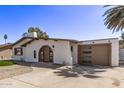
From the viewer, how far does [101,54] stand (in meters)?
16.3

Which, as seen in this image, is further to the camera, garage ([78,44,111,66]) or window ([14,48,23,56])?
window ([14,48,23,56])

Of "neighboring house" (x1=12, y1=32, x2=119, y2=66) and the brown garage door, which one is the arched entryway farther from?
the brown garage door

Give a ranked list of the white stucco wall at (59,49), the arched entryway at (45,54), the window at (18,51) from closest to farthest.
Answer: the white stucco wall at (59,49), the arched entryway at (45,54), the window at (18,51)

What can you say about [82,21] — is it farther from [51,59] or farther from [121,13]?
[51,59]

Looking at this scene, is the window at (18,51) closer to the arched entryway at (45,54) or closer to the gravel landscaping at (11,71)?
the arched entryway at (45,54)

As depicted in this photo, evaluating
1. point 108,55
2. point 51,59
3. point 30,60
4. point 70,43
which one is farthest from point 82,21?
point 30,60

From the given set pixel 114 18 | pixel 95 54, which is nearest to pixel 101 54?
pixel 95 54

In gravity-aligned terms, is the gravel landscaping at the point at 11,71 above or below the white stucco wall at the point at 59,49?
below

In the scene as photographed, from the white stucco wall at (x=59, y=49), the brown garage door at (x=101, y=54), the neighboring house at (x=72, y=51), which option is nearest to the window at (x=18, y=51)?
the neighboring house at (x=72, y=51)

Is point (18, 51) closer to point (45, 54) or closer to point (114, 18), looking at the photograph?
point (45, 54)

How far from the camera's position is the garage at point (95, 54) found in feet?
52.5

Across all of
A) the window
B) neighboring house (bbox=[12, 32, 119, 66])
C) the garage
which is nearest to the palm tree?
neighboring house (bbox=[12, 32, 119, 66])

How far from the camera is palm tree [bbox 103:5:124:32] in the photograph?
13.3 m

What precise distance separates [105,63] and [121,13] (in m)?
5.40
